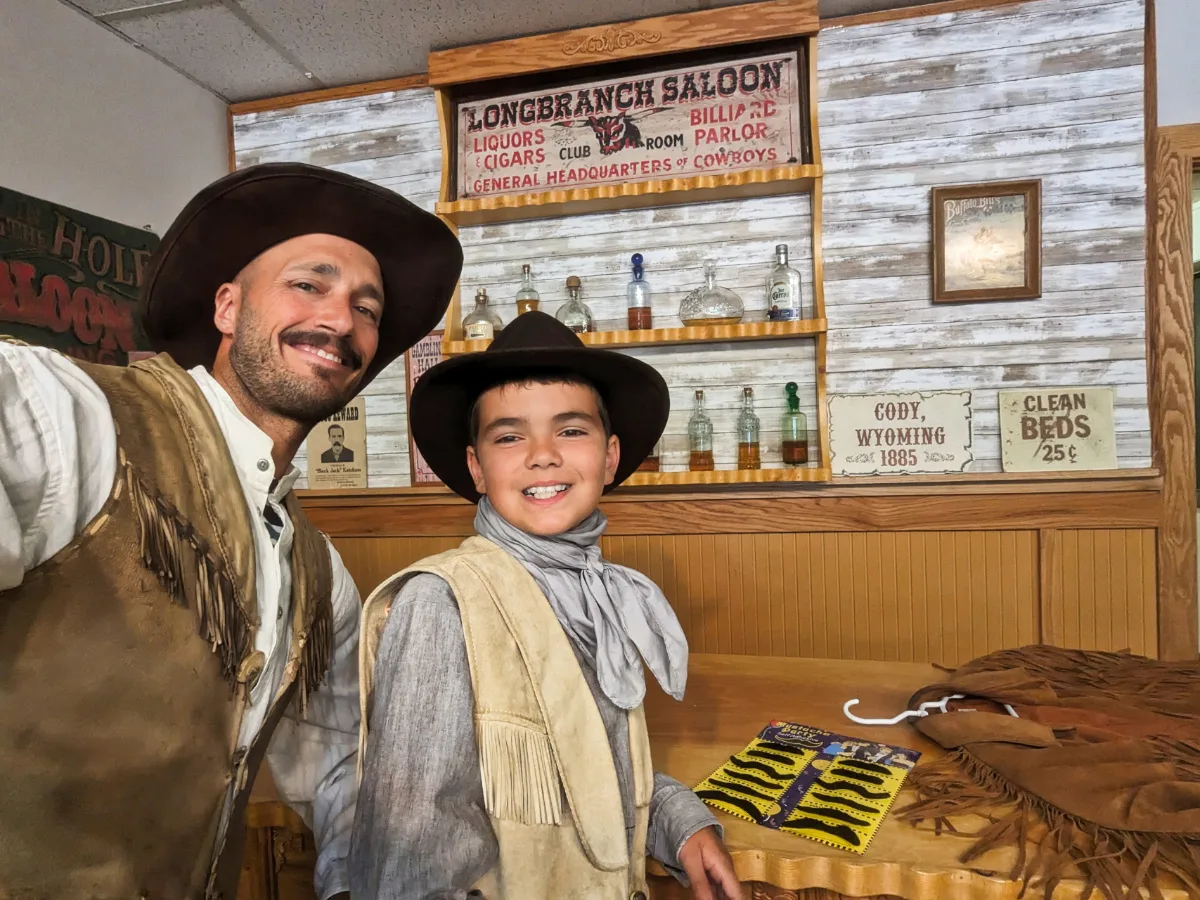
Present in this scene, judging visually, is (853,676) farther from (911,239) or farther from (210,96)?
(210,96)

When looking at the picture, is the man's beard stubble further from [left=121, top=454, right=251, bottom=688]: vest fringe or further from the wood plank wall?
the wood plank wall

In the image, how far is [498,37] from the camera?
231cm

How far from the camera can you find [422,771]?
2.38 ft

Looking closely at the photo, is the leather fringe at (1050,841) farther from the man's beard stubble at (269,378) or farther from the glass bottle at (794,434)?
the glass bottle at (794,434)

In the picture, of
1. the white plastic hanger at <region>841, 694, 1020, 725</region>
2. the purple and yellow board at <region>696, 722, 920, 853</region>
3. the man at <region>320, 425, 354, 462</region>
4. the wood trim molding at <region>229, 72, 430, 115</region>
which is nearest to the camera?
the purple and yellow board at <region>696, 722, 920, 853</region>

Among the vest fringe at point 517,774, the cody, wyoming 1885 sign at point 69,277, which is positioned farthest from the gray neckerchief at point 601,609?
the cody, wyoming 1885 sign at point 69,277

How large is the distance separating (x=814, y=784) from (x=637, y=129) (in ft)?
7.04

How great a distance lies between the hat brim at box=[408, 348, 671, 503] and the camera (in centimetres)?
96

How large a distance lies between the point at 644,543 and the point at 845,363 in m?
0.94

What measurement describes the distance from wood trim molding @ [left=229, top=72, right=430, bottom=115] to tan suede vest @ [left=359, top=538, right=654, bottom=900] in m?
2.27

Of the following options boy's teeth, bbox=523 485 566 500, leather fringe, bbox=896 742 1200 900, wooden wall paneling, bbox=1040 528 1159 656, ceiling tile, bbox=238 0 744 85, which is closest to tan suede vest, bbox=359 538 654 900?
boy's teeth, bbox=523 485 566 500

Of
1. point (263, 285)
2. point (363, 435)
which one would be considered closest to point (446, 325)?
point (363, 435)

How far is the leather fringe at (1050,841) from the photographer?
752mm

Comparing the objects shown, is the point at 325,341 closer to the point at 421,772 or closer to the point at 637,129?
the point at 421,772
